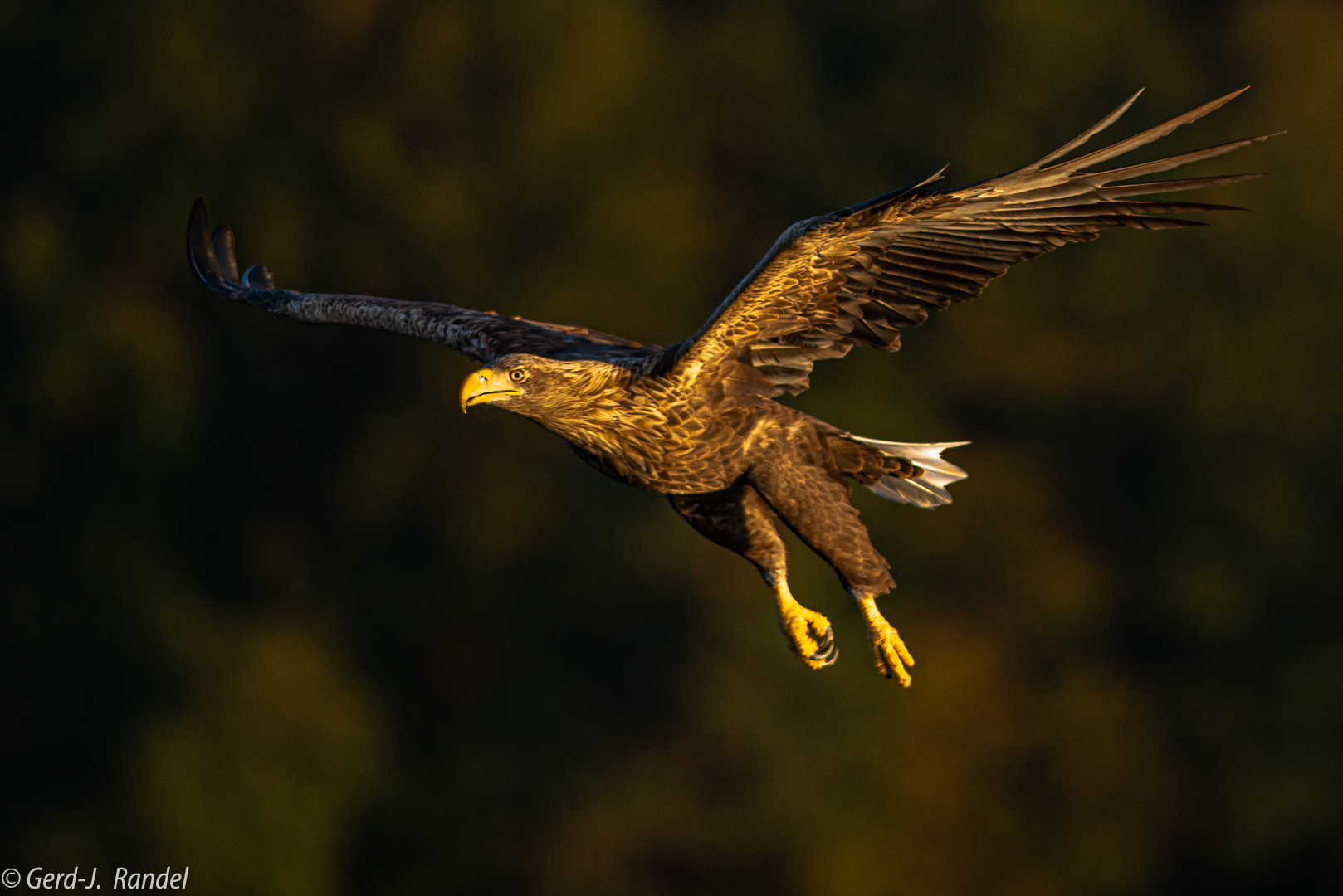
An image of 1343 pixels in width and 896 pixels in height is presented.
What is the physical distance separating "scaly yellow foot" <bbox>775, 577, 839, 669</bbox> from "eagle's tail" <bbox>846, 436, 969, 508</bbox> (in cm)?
65

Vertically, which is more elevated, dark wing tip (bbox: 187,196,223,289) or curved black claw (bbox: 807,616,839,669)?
dark wing tip (bbox: 187,196,223,289)

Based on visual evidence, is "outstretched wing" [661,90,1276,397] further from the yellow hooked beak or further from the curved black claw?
the curved black claw

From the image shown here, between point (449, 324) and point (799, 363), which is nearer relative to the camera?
point (799, 363)

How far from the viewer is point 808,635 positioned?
6.05 meters

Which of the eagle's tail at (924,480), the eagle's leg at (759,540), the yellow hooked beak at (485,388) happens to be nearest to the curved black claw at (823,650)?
the eagle's leg at (759,540)

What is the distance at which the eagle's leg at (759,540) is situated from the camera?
6.06m

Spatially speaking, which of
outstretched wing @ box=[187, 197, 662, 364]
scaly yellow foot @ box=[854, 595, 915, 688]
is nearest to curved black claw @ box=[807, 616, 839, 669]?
scaly yellow foot @ box=[854, 595, 915, 688]

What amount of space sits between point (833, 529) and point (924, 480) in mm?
845

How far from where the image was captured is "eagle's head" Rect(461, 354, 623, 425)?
5.33 meters

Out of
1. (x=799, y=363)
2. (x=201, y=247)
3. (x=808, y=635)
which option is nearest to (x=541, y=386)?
(x=799, y=363)

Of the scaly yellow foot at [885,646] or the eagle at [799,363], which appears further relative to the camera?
the scaly yellow foot at [885,646]

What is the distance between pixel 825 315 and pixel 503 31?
66.8ft

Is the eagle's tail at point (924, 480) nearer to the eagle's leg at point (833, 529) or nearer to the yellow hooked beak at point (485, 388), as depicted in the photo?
the eagle's leg at point (833, 529)

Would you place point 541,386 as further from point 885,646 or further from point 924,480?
point 924,480
